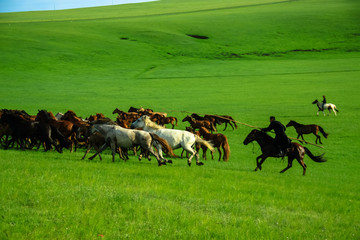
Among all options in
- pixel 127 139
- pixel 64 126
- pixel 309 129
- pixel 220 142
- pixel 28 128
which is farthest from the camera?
pixel 309 129

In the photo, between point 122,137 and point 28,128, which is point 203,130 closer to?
point 122,137

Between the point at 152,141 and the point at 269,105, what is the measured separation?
2544 centimetres

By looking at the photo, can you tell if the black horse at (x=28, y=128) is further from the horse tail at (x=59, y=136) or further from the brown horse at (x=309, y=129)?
the brown horse at (x=309, y=129)

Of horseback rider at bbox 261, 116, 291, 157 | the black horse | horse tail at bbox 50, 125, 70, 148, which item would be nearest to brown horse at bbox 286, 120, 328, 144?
horseback rider at bbox 261, 116, 291, 157

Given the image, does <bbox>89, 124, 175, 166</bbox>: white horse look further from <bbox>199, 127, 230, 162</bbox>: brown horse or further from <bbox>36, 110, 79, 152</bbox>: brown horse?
<bbox>199, 127, 230, 162</bbox>: brown horse

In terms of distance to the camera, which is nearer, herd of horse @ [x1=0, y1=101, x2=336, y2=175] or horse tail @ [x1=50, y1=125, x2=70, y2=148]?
herd of horse @ [x1=0, y1=101, x2=336, y2=175]

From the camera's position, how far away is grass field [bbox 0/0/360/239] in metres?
7.76

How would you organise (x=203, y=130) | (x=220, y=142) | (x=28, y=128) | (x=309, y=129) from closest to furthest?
(x=28, y=128)
(x=220, y=142)
(x=203, y=130)
(x=309, y=129)

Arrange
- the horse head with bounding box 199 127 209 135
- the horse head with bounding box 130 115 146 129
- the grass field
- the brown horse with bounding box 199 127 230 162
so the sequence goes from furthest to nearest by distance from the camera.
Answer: the horse head with bounding box 199 127 209 135 → the brown horse with bounding box 199 127 230 162 → the horse head with bounding box 130 115 146 129 → the grass field

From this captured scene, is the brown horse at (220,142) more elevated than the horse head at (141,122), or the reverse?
the horse head at (141,122)

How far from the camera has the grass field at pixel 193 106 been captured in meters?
7.76

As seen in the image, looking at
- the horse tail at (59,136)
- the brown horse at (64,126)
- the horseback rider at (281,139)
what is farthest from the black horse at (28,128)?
the horseback rider at (281,139)

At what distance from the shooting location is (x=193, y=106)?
123 ft

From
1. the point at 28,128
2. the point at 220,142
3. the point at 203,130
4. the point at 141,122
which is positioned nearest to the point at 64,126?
the point at 28,128
